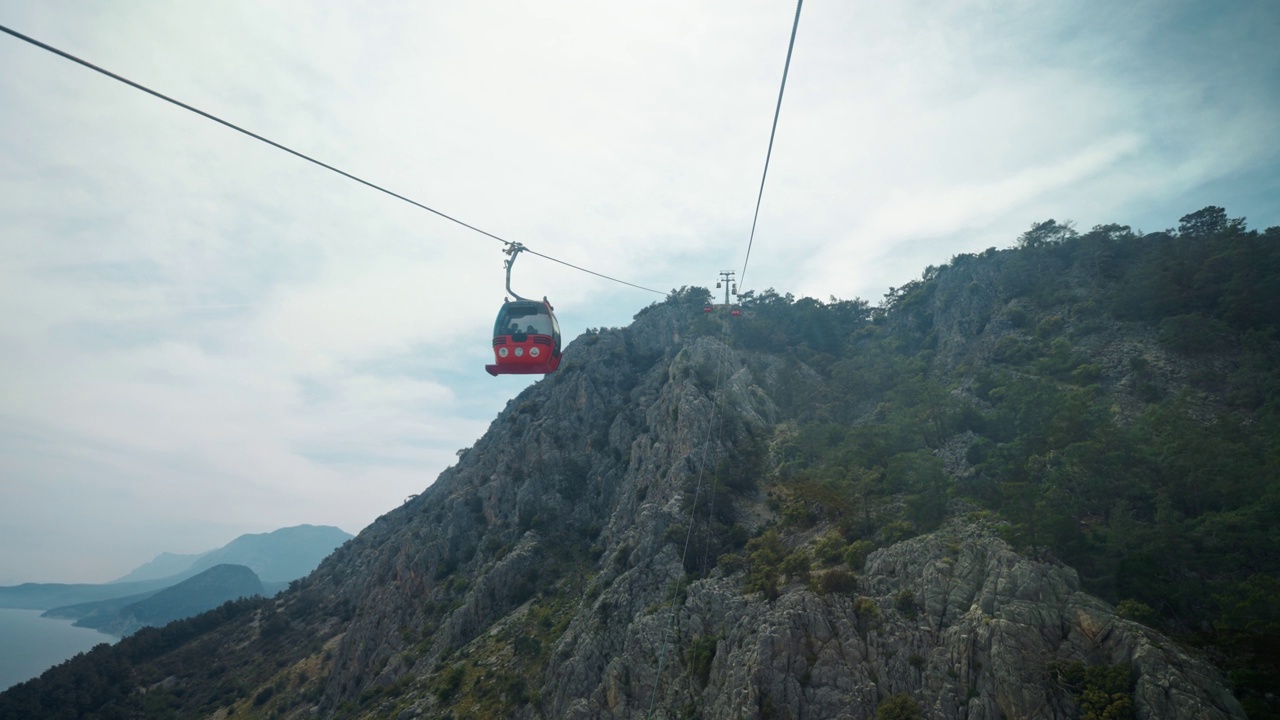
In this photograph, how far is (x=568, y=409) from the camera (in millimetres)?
92312

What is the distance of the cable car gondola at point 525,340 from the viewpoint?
3275 cm

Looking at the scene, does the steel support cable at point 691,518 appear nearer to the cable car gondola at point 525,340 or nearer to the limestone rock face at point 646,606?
the limestone rock face at point 646,606

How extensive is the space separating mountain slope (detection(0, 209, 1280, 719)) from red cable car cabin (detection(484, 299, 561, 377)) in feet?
78.3

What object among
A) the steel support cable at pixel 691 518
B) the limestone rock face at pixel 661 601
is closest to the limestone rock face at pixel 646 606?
the limestone rock face at pixel 661 601

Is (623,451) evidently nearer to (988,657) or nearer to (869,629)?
(869,629)

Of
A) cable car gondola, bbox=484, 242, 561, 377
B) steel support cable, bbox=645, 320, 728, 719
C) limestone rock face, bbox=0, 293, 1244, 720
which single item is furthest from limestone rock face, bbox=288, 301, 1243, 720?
cable car gondola, bbox=484, 242, 561, 377

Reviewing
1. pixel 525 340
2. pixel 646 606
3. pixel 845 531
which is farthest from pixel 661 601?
pixel 525 340

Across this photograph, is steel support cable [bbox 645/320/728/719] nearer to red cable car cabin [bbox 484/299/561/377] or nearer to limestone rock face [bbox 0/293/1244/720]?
limestone rock face [bbox 0/293/1244/720]

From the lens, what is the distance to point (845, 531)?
46375 mm

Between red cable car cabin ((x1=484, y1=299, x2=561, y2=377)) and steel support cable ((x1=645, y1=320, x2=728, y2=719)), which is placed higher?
red cable car cabin ((x1=484, y1=299, x2=561, y2=377))

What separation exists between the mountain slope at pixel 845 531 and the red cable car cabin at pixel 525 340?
78.3ft

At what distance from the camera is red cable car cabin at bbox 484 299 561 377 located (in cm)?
3275

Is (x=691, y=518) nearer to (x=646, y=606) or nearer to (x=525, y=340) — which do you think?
(x=646, y=606)

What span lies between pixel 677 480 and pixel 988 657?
122 ft
